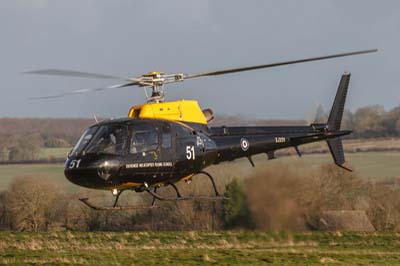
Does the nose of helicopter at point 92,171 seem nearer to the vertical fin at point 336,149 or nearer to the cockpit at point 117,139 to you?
the cockpit at point 117,139

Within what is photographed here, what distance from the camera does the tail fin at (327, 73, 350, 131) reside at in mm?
33125

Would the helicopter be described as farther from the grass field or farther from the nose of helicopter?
the grass field

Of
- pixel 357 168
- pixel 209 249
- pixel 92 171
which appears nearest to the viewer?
pixel 92 171

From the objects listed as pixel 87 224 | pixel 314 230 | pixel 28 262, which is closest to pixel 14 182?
pixel 87 224

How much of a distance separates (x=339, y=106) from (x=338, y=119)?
2.69 ft

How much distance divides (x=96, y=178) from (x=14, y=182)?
5909 cm

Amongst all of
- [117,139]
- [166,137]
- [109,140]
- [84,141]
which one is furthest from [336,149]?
[84,141]

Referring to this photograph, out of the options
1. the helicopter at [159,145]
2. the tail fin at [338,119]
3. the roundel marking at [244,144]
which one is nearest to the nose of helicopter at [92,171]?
the helicopter at [159,145]

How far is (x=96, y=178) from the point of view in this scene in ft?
82.0

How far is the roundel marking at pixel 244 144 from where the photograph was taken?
2947 cm

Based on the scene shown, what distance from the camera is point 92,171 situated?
2483 cm

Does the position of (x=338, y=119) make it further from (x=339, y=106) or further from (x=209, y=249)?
(x=209, y=249)

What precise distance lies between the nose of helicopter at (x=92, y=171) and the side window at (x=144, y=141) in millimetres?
818

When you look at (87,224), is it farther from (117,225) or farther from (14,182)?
(14,182)
